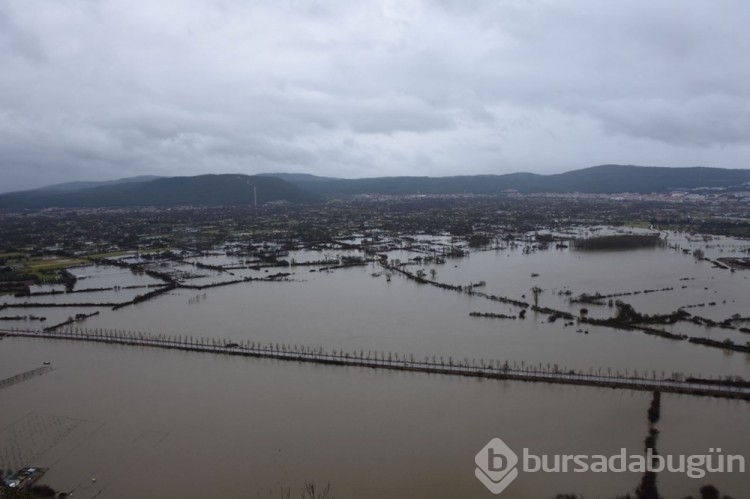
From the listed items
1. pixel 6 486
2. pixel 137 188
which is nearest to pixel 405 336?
pixel 6 486

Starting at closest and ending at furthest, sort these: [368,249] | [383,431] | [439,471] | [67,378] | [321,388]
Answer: [439,471] → [383,431] → [321,388] → [67,378] → [368,249]

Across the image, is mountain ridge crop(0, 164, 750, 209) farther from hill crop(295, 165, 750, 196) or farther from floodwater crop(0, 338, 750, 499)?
floodwater crop(0, 338, 750, 499)

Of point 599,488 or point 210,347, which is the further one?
point 210,347

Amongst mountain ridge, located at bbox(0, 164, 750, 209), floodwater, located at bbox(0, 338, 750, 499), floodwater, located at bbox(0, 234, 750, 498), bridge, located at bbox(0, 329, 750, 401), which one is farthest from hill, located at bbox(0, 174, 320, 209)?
floodwater, located at bbox(0, 338, 750, 499)

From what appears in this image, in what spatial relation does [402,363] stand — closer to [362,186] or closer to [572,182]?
[362,186]

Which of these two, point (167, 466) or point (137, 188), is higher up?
point (137, 188)

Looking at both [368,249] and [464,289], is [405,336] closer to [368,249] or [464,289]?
[464,289]
